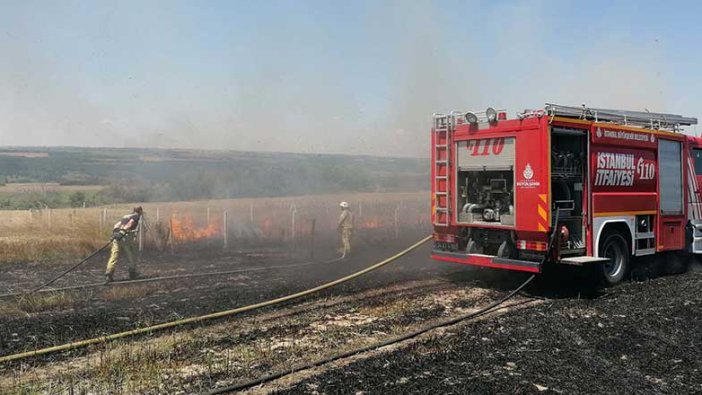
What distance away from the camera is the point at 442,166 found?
10.3 meters

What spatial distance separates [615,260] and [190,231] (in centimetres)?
1237

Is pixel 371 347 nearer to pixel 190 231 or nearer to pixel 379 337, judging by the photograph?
pixel 379 337

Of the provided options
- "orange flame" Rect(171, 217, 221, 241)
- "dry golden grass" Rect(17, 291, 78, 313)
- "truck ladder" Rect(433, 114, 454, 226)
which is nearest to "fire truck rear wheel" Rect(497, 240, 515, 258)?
"truck ladder" Rect(433, 114, 454, 226)

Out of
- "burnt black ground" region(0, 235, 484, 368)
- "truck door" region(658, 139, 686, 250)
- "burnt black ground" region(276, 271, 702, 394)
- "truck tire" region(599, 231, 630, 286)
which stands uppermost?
"truck door" region(658, 139, 686, 250)

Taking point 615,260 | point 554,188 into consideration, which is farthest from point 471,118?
point 615,260

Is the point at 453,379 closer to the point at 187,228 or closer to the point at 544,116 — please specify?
the point at 544,116

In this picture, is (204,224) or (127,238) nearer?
(127,238)

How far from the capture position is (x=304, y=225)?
20422 millimetres

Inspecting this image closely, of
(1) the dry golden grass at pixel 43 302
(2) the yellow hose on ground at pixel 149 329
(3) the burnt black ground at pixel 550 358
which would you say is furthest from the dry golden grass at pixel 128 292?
(3) the burnt black ground at pixel 550 358

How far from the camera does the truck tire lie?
9.91 meters

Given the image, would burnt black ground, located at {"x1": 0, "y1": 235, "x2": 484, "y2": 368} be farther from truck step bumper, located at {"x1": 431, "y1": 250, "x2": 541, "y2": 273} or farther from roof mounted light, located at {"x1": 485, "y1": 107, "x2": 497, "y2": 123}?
roof mounted light, located at {"x1": 485, "y1": 107, "x2": 497, "y2": 123}

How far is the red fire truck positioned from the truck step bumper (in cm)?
2

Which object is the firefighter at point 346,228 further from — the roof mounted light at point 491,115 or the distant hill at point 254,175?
the distant hill at point 254,175

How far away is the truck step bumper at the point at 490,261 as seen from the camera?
8.78m
